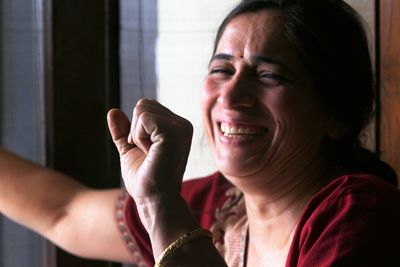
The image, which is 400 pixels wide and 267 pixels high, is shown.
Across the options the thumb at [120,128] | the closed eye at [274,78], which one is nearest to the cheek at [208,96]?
the closed eye at [274,78]

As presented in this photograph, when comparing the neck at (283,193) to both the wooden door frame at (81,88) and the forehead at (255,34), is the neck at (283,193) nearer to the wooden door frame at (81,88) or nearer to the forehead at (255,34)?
the forehead at (255,34)

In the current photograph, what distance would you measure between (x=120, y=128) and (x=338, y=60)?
17.4 inches

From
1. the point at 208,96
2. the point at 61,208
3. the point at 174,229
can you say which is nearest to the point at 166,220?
the point at 174,229

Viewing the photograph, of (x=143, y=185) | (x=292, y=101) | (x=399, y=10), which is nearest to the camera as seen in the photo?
(x=143, y=185)

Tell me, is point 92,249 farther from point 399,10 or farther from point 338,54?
point 399,10

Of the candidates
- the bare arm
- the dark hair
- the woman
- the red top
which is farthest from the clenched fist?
the bare arm

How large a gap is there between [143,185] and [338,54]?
1.57ft

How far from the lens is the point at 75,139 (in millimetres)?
1584

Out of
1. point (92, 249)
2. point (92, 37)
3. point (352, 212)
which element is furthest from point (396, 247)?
point (92, 37)

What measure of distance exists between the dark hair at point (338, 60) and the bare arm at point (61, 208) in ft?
1.65

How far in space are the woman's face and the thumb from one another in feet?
0.81

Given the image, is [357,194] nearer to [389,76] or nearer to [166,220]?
[166,220]

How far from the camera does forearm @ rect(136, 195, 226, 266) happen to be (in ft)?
3.09

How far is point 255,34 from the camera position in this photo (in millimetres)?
1211
